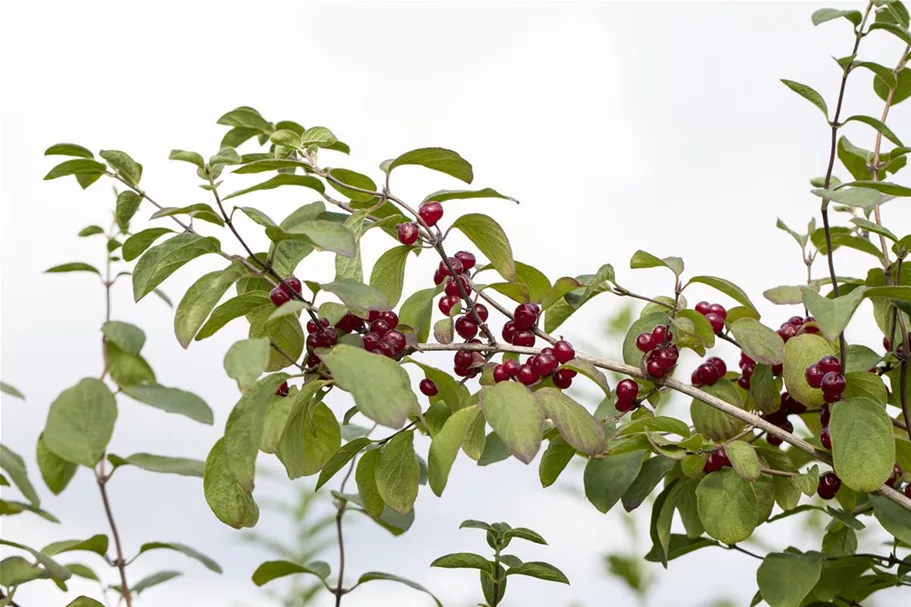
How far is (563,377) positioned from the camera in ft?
3.88

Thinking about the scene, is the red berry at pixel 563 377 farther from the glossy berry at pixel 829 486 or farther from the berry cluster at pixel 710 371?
the glossy berry at pixel 829 486

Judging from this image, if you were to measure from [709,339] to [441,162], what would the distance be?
16.0 inches

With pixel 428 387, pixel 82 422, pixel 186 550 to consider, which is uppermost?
pixel 428 387

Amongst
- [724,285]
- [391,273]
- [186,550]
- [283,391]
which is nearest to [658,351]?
[724,285]

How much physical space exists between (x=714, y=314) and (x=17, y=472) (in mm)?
902

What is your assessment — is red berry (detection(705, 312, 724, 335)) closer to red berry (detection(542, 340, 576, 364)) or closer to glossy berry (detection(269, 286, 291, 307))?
red berry (detection(542, 340, 576, 364))

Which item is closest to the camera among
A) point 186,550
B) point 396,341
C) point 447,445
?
point 447,445

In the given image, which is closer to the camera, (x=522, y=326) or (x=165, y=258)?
(x=165, y=258)

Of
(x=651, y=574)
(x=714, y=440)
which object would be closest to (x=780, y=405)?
(x=714, y=440)

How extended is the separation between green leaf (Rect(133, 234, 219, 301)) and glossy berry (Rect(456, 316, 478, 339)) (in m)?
0.31

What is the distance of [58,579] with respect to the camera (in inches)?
48.1

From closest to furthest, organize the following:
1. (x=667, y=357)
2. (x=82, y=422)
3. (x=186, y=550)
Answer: (x=82, y=422), (x=667, y=357), (x=186, y=550)

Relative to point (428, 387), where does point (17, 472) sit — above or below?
below

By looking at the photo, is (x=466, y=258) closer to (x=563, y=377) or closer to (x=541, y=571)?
(x=563, y=377)
